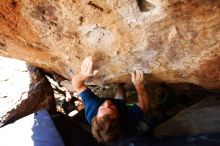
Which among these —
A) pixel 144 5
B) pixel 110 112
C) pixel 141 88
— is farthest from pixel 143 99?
pixel 144 5

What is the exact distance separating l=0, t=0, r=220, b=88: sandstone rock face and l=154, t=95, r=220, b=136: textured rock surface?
31 centimetres

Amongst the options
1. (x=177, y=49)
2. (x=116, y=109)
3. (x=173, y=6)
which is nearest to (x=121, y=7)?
(x=173, y=6)

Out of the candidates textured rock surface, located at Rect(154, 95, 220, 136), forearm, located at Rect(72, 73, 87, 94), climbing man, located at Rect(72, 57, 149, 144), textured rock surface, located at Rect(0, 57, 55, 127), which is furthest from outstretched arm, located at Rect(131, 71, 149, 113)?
textured rock surface, located at Rect(0, 57, 55, 127)

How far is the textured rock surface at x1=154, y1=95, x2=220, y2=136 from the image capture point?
2.84 metres

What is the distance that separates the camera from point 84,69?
2.88m

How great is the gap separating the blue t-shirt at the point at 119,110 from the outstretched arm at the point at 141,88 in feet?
0.21

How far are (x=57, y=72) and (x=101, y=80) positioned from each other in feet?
2.05

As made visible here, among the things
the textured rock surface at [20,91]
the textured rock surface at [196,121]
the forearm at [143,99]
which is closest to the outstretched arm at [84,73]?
the forearm at [143,99]

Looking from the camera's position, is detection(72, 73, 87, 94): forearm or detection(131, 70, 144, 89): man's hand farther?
detection(72, 73, 87, 94): forearm

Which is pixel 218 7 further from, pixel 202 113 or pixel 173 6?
pixel 202 113

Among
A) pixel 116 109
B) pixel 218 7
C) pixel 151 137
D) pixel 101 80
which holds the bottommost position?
pixel 151 137

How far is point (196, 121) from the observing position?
2951 mm

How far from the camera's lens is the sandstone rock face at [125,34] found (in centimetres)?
211

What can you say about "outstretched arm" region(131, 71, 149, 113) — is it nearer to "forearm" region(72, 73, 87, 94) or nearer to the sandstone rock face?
the sandstone rock face
